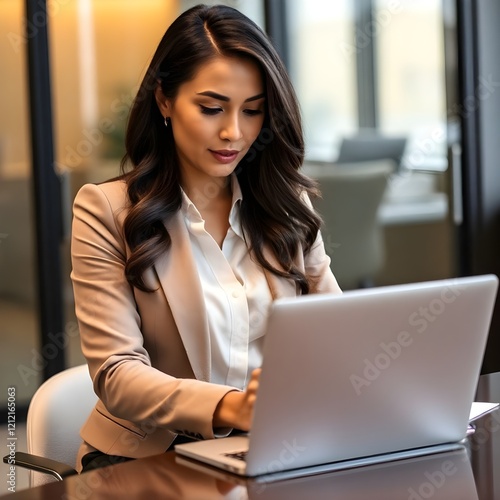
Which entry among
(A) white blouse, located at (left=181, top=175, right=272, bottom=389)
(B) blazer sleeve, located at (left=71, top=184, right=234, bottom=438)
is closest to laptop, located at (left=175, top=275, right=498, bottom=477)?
(B) blazer sleeve, located at (left=71, top=184, right=234, bottom=438)

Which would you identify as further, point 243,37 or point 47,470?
point 243,37

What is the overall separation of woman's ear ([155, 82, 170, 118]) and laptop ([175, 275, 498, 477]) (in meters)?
0.77

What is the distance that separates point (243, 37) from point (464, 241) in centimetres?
255

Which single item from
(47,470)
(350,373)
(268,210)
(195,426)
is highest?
(268,210)

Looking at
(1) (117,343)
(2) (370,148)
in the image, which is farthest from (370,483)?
(2) (370,148)

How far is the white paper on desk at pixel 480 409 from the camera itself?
165 centimetres

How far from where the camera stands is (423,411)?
144 centimetres

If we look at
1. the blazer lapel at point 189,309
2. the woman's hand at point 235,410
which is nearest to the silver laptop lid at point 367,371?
the woman's hand at point 235,410

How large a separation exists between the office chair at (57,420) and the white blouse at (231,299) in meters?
0.29

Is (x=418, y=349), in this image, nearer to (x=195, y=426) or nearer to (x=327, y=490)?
(x=327, y=490)

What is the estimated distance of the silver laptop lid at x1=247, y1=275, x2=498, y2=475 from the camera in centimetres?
130

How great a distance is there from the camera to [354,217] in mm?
4180

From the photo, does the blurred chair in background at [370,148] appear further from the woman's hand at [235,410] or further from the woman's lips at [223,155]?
the woman's hand at [235,410]

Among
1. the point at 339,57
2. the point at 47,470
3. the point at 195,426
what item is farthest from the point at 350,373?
the point at 339,57
